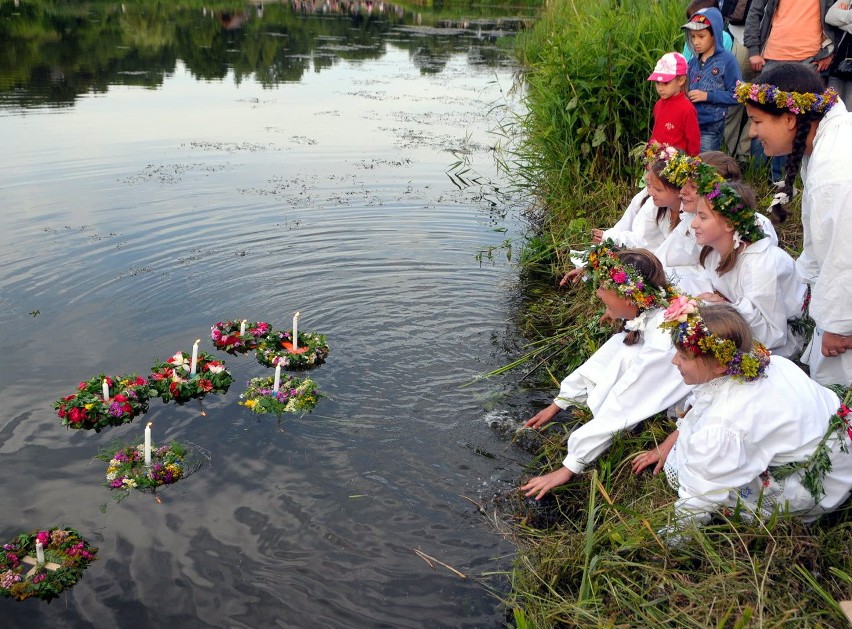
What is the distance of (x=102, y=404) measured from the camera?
566cm

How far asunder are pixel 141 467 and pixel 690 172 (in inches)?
155

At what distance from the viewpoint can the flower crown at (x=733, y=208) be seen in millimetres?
4273

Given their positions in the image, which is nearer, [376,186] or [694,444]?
[694,444]

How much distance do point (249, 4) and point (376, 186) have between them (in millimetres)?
29010

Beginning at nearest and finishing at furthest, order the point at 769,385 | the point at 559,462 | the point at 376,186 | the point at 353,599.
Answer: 1. the point at 769,385
2. the point at 353,599
3. the point at 559,462
4. the point at 376,186

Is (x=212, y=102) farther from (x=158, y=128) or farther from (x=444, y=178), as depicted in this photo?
(x=444, y=178)

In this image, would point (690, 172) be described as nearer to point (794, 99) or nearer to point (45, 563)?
point (794, 99)

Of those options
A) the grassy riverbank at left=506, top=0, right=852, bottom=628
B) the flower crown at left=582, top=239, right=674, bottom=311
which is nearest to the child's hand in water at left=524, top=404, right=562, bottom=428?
the grassy riverbank at left=506, top=0, right=852, bottom=628

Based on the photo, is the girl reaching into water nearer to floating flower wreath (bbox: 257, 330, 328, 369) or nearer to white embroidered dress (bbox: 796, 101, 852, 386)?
white embroidered dress (bbox: 796, 101, 852, 386)

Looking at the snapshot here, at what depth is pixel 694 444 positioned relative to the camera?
140 inches

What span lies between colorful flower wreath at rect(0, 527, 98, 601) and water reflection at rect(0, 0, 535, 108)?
46.4 ft

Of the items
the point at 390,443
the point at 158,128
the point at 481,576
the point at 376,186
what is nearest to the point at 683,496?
the point at 481,576

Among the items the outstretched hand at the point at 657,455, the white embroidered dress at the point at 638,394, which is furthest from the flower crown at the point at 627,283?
the outstretched hand at the point at 657,455

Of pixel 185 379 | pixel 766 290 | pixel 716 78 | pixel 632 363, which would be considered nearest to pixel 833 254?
pixel 766 290
